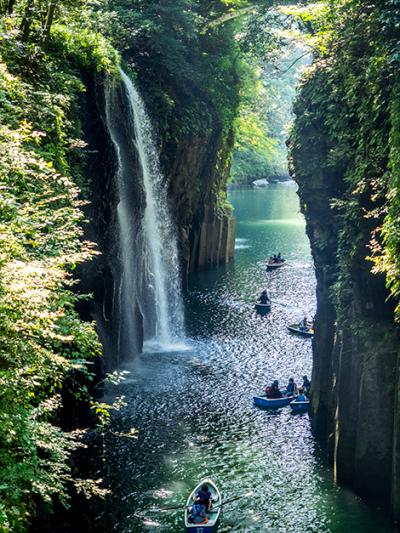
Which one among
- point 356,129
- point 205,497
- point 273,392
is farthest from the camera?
point 273,392

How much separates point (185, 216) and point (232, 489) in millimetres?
28114

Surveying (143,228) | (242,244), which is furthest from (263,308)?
(242,244)

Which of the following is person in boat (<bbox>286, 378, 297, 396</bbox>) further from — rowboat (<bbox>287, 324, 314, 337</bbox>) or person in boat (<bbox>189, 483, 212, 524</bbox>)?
person in boat (<bbox>189, 483, 212, 524</bbox>)

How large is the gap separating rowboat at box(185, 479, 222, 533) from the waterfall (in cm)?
1436

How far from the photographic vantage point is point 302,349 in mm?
37531

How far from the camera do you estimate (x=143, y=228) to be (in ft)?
131

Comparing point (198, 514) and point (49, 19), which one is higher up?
point (49, 19)

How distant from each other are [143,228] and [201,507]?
2163 cm

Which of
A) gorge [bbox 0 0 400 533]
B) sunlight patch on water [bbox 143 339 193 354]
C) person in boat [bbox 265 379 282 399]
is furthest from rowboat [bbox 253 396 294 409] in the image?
sunlight patch on water [bbox 143 339 193 354]

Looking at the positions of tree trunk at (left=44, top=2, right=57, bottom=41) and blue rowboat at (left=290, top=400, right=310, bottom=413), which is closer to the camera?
tree trunk at (left=44, top=2, right=57, bottom=41)

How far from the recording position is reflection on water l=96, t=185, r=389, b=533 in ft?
70.0

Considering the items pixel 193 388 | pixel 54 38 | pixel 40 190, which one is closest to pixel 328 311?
pixel 193 388

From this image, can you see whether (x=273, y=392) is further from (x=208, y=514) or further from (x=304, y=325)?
(x=304, y=325)

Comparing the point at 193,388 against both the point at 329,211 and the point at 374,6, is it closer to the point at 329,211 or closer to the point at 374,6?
the point at 329,211
